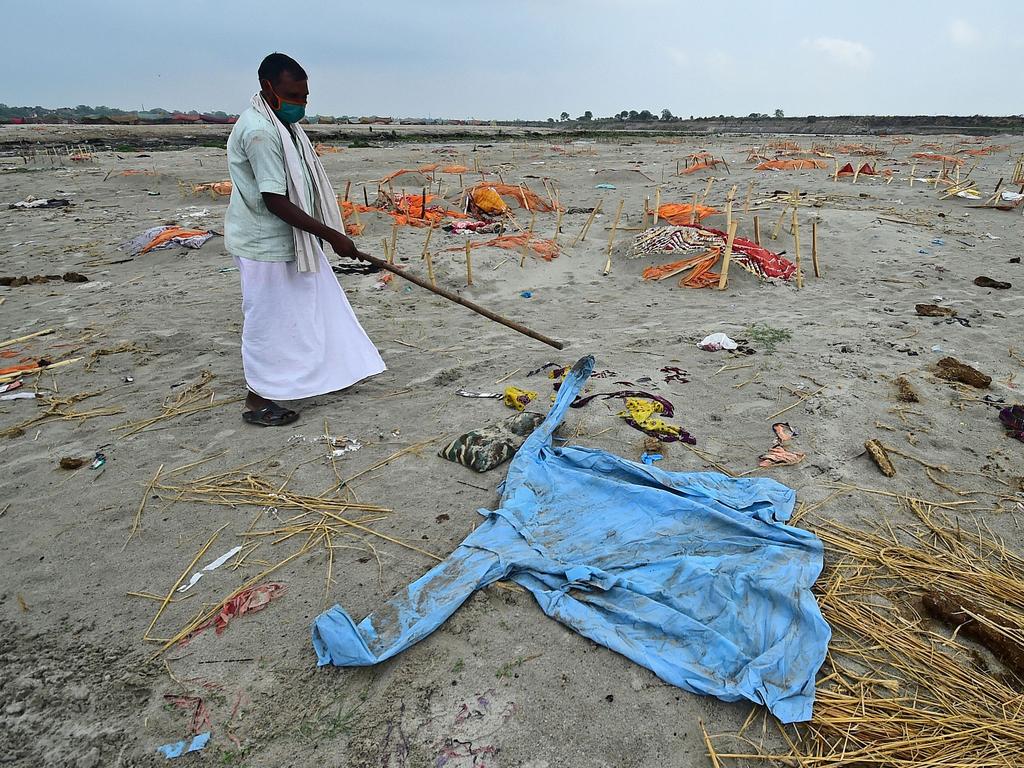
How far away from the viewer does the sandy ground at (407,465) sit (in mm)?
1671

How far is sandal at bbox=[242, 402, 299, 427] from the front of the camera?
11.0 ft

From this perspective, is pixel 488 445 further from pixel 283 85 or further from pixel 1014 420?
pixel 1014 420

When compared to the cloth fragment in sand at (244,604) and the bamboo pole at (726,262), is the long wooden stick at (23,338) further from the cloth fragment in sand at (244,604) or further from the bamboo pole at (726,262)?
the bamboo pole at (726,262)

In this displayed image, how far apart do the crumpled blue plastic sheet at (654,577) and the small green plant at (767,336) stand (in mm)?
2194

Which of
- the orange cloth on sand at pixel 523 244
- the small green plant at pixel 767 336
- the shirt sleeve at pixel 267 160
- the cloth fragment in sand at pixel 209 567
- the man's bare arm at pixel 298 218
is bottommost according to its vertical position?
the cloth fragment in sand at pixel 209 567

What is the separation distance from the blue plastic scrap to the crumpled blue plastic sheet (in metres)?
0.37

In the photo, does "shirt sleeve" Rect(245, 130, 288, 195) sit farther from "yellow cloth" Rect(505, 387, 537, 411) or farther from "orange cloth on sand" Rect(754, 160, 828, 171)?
"orange cloth on sand" Rect(754, 160, 828, 171)

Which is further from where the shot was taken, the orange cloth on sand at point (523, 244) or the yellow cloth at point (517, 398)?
the orange cloth on sand at point (523, 244)

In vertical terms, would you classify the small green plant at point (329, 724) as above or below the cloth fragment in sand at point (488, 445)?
below

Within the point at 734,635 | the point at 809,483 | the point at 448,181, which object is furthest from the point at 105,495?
the point at 448,181

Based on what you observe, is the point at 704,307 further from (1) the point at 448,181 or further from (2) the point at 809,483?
(1) the point at 448,181

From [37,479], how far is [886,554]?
3.99 m

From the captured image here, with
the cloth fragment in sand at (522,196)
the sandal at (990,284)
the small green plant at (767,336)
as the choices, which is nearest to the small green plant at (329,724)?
the small green plant at (767,336)

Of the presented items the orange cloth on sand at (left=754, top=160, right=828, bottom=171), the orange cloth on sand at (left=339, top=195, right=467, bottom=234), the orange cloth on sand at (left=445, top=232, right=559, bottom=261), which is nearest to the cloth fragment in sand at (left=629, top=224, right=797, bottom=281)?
the orange cloth on sand at (left=445, top=232, right=559, bottom=261)
